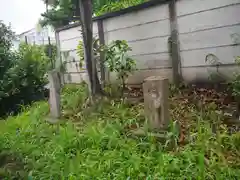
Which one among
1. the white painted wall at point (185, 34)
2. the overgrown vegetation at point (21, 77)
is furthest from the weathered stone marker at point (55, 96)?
the overgrown vegetation at point (21, 77)

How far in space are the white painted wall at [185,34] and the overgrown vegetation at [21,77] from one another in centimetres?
234

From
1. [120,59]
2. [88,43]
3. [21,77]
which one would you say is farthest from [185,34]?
[21,77]

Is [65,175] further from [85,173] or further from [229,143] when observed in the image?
[229,143]

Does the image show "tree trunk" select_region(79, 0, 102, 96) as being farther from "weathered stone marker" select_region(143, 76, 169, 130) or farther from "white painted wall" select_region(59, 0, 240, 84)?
"weathered stone marker" select_region(143, 76, 169, 130)

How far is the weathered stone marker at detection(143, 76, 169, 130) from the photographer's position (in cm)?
294

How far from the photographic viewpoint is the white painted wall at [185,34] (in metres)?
3.99

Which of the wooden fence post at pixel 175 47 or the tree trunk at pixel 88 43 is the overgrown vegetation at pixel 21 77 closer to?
the tree trunk at pixel 88 43

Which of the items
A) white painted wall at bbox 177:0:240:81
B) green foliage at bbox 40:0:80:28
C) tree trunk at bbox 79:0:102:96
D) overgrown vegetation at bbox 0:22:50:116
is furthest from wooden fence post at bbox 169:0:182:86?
green foliage at bbox 40:0:80:28

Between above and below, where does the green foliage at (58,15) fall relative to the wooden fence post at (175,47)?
above

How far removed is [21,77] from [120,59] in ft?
10.6

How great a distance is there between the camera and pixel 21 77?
6.89 meters

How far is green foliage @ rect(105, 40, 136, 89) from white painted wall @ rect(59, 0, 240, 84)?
351 mm

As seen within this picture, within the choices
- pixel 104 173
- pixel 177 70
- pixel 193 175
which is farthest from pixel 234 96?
pixel 104 173

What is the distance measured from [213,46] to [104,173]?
2726 mm
